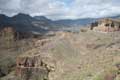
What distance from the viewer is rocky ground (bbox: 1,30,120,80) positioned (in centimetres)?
4472

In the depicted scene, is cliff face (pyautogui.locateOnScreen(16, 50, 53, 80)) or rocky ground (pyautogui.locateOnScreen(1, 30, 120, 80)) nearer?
rocky ground (pyautogui.locateOnScreen(1, 30, 120, 80))

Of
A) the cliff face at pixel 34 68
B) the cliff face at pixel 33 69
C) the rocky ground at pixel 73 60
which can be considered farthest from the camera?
the cliff face at pixel 33 69

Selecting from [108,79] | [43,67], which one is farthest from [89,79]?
[43,67]

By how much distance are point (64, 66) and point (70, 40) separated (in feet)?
42.3

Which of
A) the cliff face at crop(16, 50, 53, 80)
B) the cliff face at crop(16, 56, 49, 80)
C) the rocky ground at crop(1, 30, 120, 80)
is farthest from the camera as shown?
the cliff face at crop(16, 56, 49, 80)

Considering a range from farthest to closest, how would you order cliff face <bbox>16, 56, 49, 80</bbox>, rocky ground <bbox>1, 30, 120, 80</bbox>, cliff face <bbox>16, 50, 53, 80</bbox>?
cliff face <bbox>16, 56, 49, 80</bbox>, cliff face <bbox>16, 50, 53, 80</bbox>, rocky ground <bbox>1, 30, 120, 80</bbox>

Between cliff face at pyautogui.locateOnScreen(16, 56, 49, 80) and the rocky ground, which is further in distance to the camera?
cliff face at pyautogui.locateOnScreen(16, 56, 49, 80)

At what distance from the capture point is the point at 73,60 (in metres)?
52.4

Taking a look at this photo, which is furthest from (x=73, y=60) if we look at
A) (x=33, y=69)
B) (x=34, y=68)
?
(x=33, y=69)

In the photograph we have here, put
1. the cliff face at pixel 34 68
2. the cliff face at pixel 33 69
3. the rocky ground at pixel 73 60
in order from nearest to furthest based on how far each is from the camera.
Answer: the rocky ground at pixel 73 60 < the cliff face at pixel 34 68 < the cliff face at pixel 33 69

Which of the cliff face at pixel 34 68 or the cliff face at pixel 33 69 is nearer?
the cliff face at pixel 34 68

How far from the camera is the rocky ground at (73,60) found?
44.7 meters

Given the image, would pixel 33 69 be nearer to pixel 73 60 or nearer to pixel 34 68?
pixel 34 68

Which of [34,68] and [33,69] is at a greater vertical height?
[34,68]
